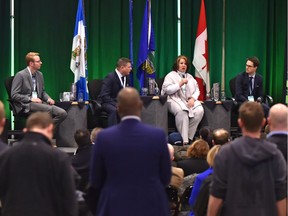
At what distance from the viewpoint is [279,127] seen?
148 inches

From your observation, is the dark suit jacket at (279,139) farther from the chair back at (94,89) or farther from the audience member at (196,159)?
the chair back at (94,89)

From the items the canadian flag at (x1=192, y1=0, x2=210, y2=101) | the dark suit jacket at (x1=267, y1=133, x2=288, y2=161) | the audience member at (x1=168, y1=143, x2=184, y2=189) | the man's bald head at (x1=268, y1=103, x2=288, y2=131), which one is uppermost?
the canadian flag at (x1=192, y1=0, x2=210, y2=101)

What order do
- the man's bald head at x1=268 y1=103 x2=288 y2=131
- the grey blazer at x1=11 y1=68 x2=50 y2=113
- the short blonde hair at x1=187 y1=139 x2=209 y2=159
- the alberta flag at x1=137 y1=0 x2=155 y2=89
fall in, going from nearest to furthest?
the man's bald head at x1=268 y1=103 x2=288 y2=131
the short blonde hair at x1=187 y1=139 x2=209 y2=159
the grey blazer at x1=11 y1=68 x2=50 y2=113
the alberta flag at x1=137 y1=0 x2=155 y2=89

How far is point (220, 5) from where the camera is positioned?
35.3 feet

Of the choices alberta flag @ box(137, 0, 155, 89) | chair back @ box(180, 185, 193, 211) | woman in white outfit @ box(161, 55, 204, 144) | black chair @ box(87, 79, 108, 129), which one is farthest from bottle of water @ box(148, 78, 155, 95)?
chair back @ box(180, 185, 193, 211)

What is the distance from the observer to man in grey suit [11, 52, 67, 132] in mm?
8000

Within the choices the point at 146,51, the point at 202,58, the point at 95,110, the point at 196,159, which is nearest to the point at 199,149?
the point at 196,159

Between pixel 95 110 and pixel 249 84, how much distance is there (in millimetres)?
2452

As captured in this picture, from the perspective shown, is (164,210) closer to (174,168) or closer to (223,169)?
(223,169)

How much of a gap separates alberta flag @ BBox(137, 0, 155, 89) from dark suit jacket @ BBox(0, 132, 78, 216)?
593 centimetres

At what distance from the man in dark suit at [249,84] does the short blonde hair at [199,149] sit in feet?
13.5

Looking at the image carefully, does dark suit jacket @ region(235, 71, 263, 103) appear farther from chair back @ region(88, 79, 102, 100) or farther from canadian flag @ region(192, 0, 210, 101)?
chair back @ region(88, 79, 102, 100)

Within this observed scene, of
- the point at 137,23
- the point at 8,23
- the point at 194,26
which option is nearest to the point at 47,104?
the point at 8,23

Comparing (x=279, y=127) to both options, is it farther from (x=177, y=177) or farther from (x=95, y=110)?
(x=95, y=110)
